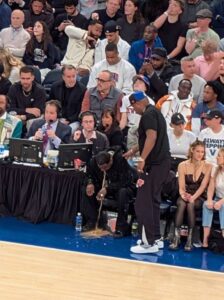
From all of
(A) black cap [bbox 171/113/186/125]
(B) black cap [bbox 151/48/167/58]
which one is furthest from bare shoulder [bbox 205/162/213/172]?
(B) black cap [bbox 151/48/167/58]

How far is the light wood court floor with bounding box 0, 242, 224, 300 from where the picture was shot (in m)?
7.48

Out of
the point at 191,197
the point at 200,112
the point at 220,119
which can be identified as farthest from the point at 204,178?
the point at 200,112

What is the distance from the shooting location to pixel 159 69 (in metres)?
11.6

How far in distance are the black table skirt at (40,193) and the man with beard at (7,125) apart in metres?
0.69

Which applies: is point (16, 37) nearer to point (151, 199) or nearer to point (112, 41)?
point (112, 41)

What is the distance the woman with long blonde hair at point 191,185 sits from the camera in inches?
→ 360

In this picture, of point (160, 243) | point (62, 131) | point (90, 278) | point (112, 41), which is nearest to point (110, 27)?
point (112, 41)

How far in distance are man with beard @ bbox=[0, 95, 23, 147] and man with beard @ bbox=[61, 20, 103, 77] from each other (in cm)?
201

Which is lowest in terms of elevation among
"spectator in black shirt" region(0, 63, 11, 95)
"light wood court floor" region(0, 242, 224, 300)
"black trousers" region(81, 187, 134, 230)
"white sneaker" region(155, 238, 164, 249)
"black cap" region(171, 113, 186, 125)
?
"light wood court floor" region(0, 242, 224, 300)

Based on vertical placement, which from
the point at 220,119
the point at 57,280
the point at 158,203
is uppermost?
the point at 220,119

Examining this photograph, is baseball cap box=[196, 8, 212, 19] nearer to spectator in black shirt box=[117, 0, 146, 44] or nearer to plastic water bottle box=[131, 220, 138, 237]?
spectator in black shirt box=[117, 0, 146, 44]

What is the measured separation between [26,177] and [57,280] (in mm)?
2339

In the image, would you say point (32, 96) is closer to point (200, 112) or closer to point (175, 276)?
point (200, 112)

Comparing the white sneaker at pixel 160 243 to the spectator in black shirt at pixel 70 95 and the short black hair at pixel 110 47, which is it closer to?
the spectator in black shirt at pixel 70 95
